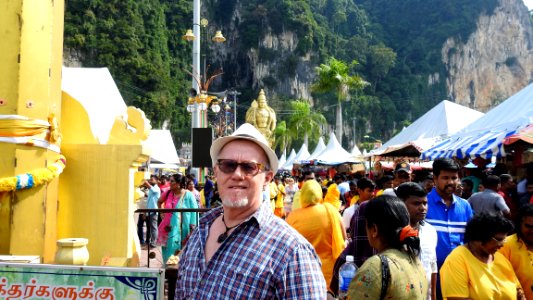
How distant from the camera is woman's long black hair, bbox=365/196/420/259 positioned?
2.46 metres

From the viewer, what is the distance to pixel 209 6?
70188mm

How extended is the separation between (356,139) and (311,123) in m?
25.3

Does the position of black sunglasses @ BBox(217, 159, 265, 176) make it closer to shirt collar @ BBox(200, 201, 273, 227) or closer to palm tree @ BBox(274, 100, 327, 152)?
shirt collar @ BBox(200, 201, 273, 227)

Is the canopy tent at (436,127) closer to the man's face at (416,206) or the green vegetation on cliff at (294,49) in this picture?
the man's face at (416,206)

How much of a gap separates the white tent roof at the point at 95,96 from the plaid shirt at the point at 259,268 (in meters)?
4.03

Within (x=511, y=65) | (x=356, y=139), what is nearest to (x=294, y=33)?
(x=356, y=139)

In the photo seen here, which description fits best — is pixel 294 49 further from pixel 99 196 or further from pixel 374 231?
pixel 374 231

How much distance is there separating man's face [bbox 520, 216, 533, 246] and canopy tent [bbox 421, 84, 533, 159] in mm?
3804

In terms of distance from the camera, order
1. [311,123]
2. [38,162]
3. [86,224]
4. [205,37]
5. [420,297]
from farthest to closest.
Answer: [205,37] → [311,123] → [86,224] → [38,162] → [420,297]

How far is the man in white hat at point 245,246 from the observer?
1835 millimetres

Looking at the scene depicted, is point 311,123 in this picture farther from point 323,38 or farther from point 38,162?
point 38,162

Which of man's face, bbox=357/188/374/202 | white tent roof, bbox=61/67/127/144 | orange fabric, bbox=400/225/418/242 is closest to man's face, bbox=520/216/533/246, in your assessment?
orange fabric, bbox=400/225/418/242

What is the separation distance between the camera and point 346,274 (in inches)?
125

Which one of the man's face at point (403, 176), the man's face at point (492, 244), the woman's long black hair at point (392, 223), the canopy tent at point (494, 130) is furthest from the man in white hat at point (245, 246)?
the canopy tent at point (494, 130)
